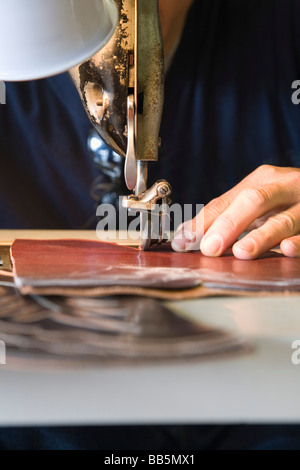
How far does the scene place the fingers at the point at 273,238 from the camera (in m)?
1.06

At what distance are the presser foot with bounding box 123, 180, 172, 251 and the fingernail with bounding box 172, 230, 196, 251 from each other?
0.04 meters

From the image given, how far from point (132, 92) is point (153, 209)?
0.21 metres

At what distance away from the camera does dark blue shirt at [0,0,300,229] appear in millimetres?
1984

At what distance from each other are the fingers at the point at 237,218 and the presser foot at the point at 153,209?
90 millimetres

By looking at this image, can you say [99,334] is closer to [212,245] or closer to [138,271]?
[138,271]

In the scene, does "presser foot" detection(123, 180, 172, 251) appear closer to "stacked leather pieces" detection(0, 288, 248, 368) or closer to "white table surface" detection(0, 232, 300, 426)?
"stacked leather pieces" detection(0, 288, 248, 368)

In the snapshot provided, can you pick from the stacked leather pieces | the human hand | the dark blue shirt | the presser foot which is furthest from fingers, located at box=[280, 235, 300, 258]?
the dark blue shirt

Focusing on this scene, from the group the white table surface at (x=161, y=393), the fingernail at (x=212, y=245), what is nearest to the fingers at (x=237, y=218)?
the fingernail at (x=212, y=245)

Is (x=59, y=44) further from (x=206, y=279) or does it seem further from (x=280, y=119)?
(x=280, y=119)

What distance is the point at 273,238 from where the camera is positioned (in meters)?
1.10

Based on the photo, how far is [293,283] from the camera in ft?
2.81

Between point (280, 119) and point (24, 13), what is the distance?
58.6 inches

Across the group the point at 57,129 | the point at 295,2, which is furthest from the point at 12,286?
the point at 295,2

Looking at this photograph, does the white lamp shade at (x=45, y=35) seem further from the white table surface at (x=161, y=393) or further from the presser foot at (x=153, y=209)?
the white table surface at (x=161, y=393)
